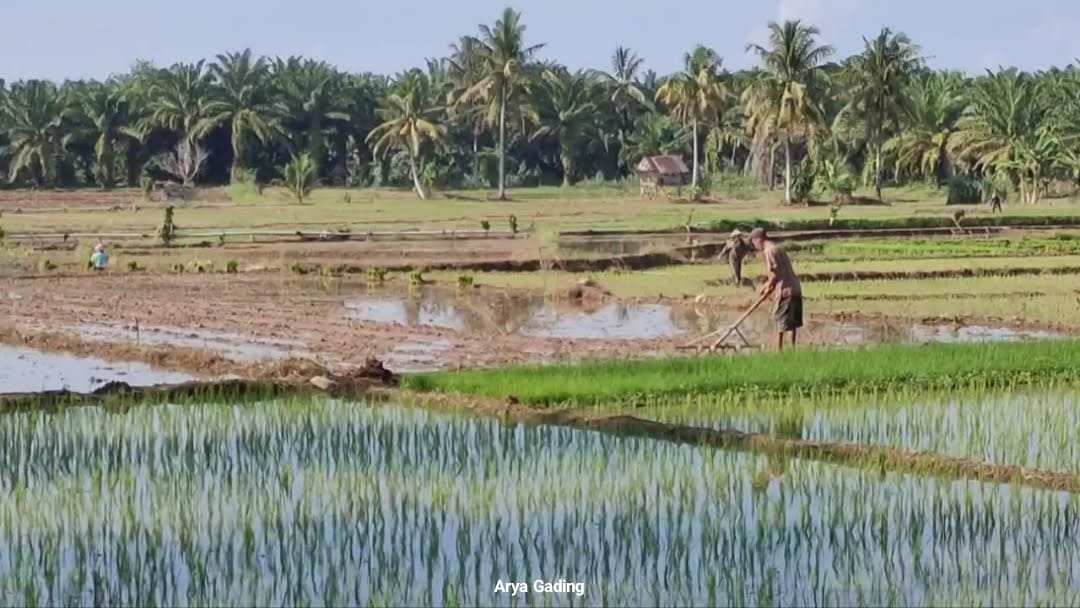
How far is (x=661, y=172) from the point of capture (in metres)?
48.2

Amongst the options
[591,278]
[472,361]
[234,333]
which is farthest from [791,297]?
[591,278]

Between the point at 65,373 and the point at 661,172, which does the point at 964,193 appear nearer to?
the point at 661,172

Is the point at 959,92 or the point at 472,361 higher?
the point at 959,92

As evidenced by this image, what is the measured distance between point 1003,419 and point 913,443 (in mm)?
1017

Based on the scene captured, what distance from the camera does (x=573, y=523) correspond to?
6316 millimetres

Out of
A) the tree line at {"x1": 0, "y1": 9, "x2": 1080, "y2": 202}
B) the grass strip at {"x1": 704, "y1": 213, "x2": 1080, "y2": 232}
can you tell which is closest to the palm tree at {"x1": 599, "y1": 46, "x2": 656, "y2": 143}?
the tree line at {"x1": 0, "y1": 9, "x2": 1080, "y2": 202}

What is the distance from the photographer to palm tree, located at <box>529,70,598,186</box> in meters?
51.2

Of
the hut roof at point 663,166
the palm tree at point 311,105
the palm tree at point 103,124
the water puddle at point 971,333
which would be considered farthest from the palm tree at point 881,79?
the water puddle at point 971,333

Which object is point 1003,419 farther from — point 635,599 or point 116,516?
point 116,516

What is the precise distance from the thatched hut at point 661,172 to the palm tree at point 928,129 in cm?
616

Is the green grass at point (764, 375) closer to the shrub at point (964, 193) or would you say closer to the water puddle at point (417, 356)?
the water puddle at point (417, 356)

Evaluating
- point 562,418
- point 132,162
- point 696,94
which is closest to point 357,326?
point 562,418

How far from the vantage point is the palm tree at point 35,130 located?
48094mm

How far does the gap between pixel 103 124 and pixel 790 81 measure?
21711mm
